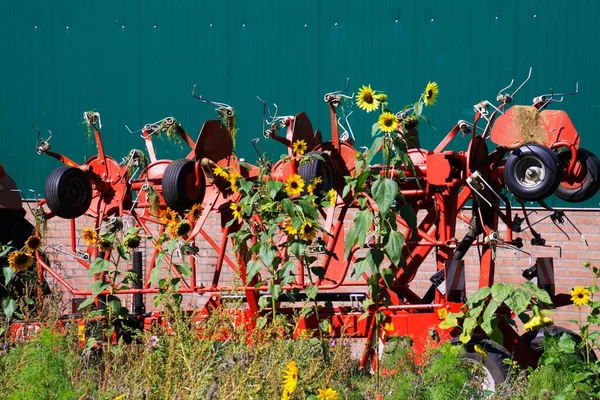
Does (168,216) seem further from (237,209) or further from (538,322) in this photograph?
(538,322)

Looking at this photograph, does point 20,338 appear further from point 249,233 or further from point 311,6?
point 311,6

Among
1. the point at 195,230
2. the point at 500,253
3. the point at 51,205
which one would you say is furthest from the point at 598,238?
the point at 51,205

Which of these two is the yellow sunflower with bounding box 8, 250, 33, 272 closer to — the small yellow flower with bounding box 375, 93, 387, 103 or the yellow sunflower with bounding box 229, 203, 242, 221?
the yellow sunflower with bounding box 229, 203, 242, 221

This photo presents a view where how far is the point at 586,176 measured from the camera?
7586 millimetres

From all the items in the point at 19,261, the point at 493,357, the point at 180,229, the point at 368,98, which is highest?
the point at 368,98

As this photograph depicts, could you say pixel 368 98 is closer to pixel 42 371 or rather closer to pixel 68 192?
pixel 42 371

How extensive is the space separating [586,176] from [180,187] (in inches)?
129

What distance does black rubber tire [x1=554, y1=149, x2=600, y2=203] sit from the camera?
7559mm

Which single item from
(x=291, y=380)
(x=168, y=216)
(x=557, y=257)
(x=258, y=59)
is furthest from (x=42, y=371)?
(x=258, y=59)

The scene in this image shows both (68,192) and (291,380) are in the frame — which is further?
(68,192)

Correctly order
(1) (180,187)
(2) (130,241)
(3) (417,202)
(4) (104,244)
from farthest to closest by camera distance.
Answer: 1. (3) (417,202)
2. (1) (180,187)
3. (4) (104,244)
4. (2) (130,241)

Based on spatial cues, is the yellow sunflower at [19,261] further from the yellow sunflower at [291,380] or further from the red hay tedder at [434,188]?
the yellow sunflower at [291,380]

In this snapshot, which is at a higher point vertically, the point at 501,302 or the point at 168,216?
the point at 168,216

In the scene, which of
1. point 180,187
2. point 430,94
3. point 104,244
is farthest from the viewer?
point 180,187
